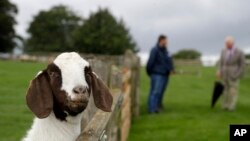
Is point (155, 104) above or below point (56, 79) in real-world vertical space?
below

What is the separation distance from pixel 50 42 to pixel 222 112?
106m

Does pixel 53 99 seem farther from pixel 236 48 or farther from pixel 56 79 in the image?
pixel 236 48

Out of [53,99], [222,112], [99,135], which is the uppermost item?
[53,99]

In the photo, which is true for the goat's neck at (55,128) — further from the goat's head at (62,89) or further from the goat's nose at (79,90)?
the goat's nose at (79,90)

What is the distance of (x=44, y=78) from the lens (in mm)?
4738

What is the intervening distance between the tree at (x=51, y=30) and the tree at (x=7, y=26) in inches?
805

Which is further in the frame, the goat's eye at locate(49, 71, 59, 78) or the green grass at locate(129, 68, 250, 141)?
the green grass at locate(129, 68, 250, 141)

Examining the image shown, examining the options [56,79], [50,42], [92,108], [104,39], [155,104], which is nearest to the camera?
[56,79]

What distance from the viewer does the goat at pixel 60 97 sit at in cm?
457

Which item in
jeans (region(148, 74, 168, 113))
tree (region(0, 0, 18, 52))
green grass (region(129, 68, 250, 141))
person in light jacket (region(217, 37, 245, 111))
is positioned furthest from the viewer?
tree (region(0, 0, 18, 52))

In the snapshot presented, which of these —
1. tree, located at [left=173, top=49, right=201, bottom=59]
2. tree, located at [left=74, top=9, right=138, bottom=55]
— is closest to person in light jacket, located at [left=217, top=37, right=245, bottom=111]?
tree, located at [left=74, top=9, right=138, bottom=55]

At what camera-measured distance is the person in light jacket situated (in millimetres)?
17250

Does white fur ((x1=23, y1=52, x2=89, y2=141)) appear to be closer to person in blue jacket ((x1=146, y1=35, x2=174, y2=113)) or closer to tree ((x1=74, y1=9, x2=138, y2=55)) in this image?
person in blue jacket ((x1=146, y1=35, x2=174, y2=113))

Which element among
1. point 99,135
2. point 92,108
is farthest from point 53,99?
point 92,108
